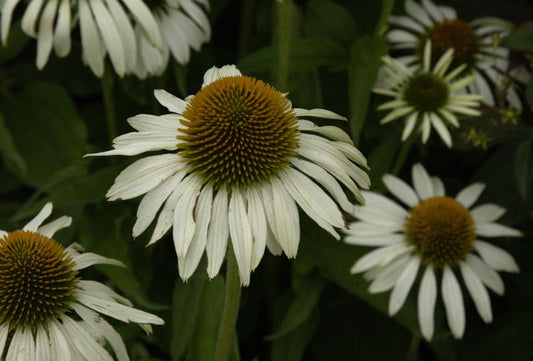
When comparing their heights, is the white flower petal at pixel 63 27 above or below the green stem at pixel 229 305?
above

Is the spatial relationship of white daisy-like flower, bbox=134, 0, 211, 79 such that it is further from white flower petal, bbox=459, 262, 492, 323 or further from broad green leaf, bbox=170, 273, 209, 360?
white flower petal, bbox=459, 262, 492, 323

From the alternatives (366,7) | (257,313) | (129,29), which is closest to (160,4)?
(129,29)

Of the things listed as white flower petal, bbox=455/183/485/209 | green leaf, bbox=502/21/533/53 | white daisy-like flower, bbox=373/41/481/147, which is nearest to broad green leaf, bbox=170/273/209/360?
white daisy-like flower, bbox=373/41/481/147

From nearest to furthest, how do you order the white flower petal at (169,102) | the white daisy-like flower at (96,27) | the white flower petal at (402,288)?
the white flower petal at (169,102) → the white daisy-like flower at (96,27) → the white flower petal at (402,288)

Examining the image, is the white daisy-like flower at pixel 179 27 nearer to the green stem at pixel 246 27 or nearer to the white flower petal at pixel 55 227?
the green stem at pixel 246 27

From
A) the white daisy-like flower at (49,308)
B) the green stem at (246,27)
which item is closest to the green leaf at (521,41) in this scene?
the green stem at (246,27)

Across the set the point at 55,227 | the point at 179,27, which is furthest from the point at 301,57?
the point at 55,227
